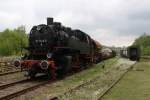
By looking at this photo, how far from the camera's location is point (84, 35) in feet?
97.6

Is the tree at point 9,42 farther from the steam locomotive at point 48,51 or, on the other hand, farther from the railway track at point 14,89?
the railway track at point 14,89

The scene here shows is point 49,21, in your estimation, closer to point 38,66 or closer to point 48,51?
point 48,51

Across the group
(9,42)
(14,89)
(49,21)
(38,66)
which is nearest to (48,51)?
(38,66)

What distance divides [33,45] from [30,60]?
4.74 feet

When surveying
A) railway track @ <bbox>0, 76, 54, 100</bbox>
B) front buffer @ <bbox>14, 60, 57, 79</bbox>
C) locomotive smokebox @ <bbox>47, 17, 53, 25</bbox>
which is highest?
locomotive smokebox @ <bbox>47, 17, 53, 25</bbox>

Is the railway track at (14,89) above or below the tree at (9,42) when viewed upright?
below

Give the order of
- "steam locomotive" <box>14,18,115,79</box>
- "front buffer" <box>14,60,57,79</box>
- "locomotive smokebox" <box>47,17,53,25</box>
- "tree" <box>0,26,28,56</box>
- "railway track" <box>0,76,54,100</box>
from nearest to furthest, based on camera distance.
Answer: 1. "railway track" <box>0,76,54,100</box>
2. "front buffer" <box>14,60,57,79</box>
3. "steam locomotive" <box>14,18,115,79</box>
4. "locomotive smokebox" <box>47,17,53,25</box>
5. "tree" <box>0,26,28,56</box>

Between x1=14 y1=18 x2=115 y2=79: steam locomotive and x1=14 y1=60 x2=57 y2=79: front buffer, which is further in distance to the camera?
x1=14 y1=18 x2=115 y2=79: steam locomotive

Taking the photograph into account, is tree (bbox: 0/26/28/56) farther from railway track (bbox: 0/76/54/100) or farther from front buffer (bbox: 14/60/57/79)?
railway track (bbox: 0/76/54/100)

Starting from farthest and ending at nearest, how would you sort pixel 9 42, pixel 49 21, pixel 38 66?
pixel 9 42
pixel 49 21
pixel 38 66

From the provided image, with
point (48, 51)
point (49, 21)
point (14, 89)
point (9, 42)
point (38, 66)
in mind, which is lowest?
point (14, 89)

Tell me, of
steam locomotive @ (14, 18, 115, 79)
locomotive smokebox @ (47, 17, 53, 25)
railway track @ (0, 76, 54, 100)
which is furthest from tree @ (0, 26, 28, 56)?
railway track @ (0, 76, 54, 100)

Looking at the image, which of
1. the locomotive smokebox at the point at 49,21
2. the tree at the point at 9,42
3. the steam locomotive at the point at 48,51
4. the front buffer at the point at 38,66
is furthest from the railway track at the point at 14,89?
the tree at the point at 9,42

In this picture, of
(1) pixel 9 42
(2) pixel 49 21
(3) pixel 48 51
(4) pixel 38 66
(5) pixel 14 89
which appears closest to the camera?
(5) pixel 14 89
